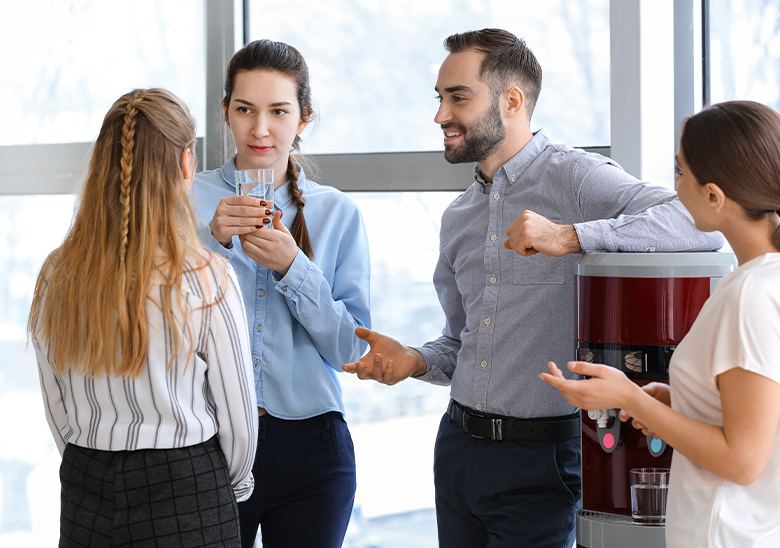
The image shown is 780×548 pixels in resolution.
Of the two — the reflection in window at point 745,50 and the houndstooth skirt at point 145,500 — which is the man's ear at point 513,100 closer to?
the reflection in window at point 745,50

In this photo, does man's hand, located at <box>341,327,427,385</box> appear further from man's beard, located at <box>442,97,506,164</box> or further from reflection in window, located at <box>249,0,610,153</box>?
reflection in window, located at <box>249,0,610,153</box>

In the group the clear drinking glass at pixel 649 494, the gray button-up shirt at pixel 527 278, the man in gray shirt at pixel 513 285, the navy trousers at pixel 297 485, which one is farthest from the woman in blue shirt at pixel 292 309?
the clear drinking glass at pixel 649 494

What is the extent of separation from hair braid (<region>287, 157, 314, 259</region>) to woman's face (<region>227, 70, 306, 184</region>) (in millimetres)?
89

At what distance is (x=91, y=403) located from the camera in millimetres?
1320

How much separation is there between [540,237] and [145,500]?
903 mm

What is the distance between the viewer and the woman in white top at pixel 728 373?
1.03 metres

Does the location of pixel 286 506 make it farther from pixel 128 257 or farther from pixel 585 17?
pixel 585 17

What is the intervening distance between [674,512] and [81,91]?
2651mm

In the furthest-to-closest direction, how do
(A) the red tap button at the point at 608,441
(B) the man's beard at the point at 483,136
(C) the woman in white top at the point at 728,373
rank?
(B) the man's beard at the point at 483,136, (A) the red tap button at the point at 608,441, (C) the woman in white top at the point at 728,373

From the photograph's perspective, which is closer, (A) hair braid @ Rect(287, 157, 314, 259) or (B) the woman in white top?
(B) the woman in white top

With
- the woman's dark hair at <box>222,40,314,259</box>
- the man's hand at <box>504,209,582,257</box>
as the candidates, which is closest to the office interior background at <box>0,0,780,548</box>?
the woman's dark hair at <box>222,40,314,259</box>

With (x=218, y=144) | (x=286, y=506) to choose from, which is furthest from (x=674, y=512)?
(x=218, y=144)

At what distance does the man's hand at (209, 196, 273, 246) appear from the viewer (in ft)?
5.46

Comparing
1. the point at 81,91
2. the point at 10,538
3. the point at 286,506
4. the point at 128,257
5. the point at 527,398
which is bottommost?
the point at 10,538
